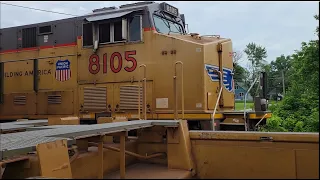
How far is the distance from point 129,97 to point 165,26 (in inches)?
76.4

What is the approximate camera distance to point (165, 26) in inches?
318

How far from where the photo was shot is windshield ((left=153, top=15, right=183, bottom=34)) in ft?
25.4

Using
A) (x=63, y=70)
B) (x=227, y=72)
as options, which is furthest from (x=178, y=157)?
(x=63, y=70)

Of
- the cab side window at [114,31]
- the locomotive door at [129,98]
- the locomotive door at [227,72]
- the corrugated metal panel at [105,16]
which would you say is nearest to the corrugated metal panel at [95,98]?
the locomotive door at [129,98]

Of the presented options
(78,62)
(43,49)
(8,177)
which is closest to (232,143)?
(8,177)

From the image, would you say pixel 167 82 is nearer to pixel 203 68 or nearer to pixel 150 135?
pixel 203 68

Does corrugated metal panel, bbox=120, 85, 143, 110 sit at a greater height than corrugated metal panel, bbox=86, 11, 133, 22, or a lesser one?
lesser

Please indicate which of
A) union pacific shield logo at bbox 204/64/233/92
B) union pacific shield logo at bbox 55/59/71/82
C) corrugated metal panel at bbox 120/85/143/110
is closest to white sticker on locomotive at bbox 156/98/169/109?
corrugated metal panel at bbox 120/85/143/110

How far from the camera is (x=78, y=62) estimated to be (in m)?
8.24

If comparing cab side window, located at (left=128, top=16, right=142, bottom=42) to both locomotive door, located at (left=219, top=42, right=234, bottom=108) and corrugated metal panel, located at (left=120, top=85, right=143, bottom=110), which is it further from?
locomotive door, located at (left=219, top=42, right=234, bottom=108)

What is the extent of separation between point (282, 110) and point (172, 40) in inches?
332

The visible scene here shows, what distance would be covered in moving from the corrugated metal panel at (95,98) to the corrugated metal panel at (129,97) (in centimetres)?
47

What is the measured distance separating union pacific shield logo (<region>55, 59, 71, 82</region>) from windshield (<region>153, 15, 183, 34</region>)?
2475mm

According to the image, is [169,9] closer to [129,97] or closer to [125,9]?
[125,9]
